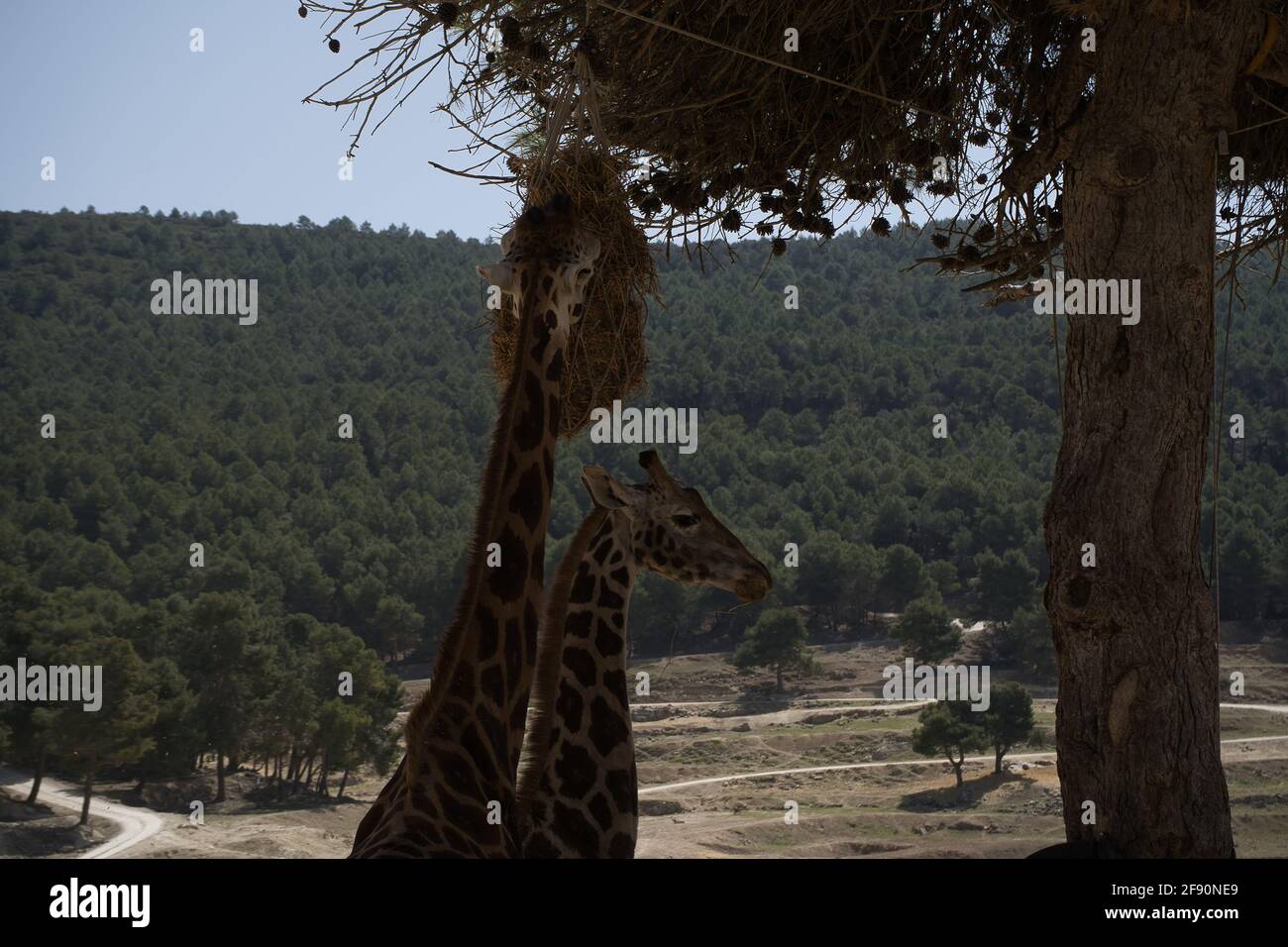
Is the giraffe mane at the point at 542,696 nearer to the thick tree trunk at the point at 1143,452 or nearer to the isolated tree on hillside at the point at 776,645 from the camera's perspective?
the thick tree trunk at the point at 1143,452

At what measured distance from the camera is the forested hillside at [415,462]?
27719 mm

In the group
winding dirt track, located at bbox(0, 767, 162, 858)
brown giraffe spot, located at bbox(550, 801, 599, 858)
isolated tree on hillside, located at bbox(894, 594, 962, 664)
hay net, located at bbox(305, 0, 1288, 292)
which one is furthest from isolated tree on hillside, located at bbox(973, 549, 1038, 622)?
brown giraffe spot, located at bbox(550, 801, 599, 858)

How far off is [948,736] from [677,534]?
67.6 feet

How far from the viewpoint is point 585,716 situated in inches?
138

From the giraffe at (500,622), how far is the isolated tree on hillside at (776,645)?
80.4 ft

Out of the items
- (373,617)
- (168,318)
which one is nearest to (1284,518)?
(373,617)

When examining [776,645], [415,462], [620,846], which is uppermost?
[415,462]

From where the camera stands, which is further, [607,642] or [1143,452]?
[607,642]

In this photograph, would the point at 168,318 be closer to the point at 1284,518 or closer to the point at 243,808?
the point at 243,808

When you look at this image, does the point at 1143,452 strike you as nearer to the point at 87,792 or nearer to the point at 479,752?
the point at 479,752

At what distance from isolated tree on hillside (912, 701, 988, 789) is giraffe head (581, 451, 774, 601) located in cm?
2036

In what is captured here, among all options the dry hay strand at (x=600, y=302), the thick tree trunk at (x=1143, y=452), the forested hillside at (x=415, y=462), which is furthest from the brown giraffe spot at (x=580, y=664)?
the forested hillside at (x=415, y=462)

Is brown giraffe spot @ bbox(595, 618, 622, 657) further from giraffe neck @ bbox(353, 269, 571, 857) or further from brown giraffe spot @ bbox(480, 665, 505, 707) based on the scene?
brown giraffe spot @ bbox(480, 665, 505, 707)

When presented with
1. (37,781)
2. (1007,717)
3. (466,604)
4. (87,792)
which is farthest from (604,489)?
(37,781)
